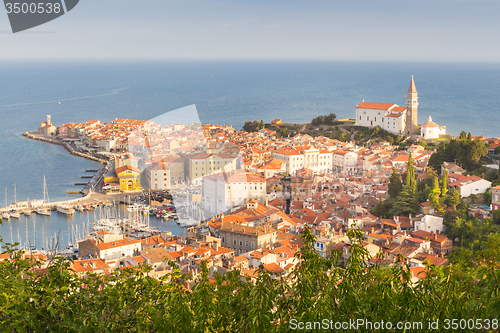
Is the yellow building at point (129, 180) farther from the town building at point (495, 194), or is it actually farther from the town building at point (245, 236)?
the town building at point (495, 194)

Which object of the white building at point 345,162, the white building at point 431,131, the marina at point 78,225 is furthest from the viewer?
the white building at point 431,131

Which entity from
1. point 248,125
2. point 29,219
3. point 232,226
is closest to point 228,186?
point 232,226

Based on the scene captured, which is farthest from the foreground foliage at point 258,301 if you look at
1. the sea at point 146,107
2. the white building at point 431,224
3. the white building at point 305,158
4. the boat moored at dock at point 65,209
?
the white building at point 305,158

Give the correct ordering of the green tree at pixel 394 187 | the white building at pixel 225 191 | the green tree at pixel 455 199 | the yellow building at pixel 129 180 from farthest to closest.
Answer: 1. the yellow building at pixel 129 180
2. the white building at pixel 225 191
3. the green tree at pixel 394 187
4. the green tree at pixel 455 199

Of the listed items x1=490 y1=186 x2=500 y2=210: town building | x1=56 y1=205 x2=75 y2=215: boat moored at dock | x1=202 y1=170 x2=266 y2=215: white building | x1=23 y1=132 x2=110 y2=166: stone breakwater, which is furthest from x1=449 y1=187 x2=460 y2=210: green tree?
x1=23 y1=132 x2=110 y2=166: stone breakwater

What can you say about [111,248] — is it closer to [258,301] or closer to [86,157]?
[258,301]

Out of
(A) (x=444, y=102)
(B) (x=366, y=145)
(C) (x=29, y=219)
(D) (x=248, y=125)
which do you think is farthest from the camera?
(A) (x=444, y=102)

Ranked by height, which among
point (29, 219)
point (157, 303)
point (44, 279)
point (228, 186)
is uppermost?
point (44, 279)

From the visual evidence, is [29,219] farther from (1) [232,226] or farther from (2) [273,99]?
(2) [273,99]
